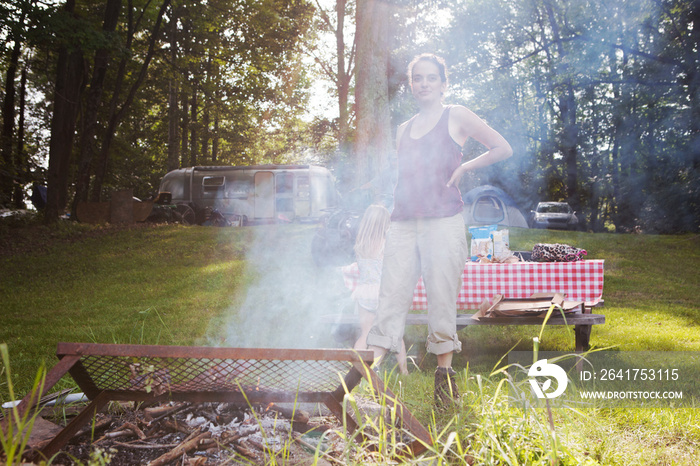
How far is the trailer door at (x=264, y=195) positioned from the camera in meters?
15.3

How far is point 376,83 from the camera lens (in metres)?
7.51

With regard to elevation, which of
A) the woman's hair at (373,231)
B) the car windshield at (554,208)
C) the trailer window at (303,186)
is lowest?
the woman's hair at (373,231)

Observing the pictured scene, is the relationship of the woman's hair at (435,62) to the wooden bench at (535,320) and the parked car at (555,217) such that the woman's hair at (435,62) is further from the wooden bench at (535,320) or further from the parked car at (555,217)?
the parked car at (555,217)

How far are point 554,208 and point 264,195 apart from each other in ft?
32.9

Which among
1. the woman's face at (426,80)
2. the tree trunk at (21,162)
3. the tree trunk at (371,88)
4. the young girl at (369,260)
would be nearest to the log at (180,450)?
the young girl at (369,260)

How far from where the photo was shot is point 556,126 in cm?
1881

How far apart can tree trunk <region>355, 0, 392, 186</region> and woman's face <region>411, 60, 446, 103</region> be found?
492cm

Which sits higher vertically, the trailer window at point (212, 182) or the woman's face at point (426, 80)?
the trailer window at point (212, 182)

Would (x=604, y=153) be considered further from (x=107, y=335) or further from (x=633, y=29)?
(x=107, y=335)

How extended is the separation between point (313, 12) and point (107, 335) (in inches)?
645

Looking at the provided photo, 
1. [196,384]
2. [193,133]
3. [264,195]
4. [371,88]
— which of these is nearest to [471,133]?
[196,384]

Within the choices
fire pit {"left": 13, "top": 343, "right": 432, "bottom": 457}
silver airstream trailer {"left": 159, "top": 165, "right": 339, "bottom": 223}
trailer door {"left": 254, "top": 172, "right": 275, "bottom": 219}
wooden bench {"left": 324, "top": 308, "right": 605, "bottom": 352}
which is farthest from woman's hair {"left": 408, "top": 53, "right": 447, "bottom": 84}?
trailer door {"left": 254, "top": 172, "right": 275, "bottom": 219}

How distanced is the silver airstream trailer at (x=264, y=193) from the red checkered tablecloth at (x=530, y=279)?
11.3 meters

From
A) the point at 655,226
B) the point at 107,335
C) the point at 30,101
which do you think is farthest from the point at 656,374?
the point at 30,101
